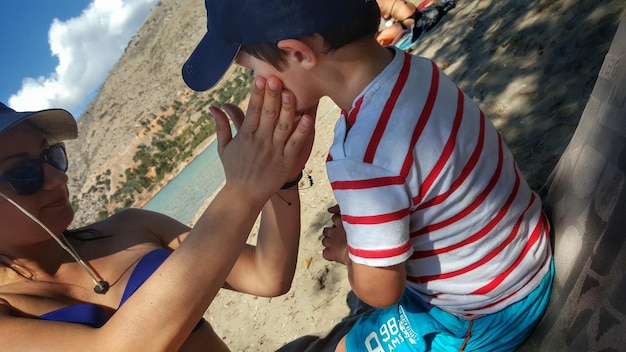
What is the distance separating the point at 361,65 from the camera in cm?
169

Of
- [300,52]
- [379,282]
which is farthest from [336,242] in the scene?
[300,52]

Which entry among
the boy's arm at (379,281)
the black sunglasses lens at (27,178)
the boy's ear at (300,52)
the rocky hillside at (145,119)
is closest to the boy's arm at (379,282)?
the boy's arm at (379,281)

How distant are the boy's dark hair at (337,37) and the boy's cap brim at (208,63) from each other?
0.09m

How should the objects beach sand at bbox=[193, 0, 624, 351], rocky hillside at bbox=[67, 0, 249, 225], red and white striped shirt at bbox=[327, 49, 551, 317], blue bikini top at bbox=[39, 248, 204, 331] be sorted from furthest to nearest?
rocky hillside at bbox=[67, 0, 249, 225] → beach sand at bbox=[193, 0, 624, 351] → blue bikini top at bbox=[39, 248, 204, 331] → red and white striped shirt at bbox=[327, 49, 551, 317]

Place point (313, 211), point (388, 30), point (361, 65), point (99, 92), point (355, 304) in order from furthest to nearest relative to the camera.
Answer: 1. point (99, 92)
2. point (388, 30)
3. point (313, 211)
4. point (355, 304)
5. point (361, 65)

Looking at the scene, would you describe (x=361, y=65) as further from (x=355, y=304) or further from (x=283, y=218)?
(x=355, y=304)

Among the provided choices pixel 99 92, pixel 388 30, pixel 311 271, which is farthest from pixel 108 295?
pixel 99 92

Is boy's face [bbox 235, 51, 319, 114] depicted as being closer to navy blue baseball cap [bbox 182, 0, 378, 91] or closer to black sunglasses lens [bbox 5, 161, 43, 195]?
navy blue baseball cap [bbox 182, 0, 378, 91]

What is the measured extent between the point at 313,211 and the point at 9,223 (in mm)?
4066

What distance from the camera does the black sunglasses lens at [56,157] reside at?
8.37ft

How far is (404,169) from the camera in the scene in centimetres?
153

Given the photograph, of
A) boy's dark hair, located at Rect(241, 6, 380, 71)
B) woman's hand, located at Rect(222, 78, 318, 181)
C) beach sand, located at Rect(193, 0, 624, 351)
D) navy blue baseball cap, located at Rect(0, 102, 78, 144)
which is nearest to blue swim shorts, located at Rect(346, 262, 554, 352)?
woman's hand, located at Rect(222, 78, 318, 181)

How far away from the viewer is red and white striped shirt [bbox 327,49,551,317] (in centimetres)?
154

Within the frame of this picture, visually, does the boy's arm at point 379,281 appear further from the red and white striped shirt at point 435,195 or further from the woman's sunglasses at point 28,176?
the woman's sunglasses at point 28,176
